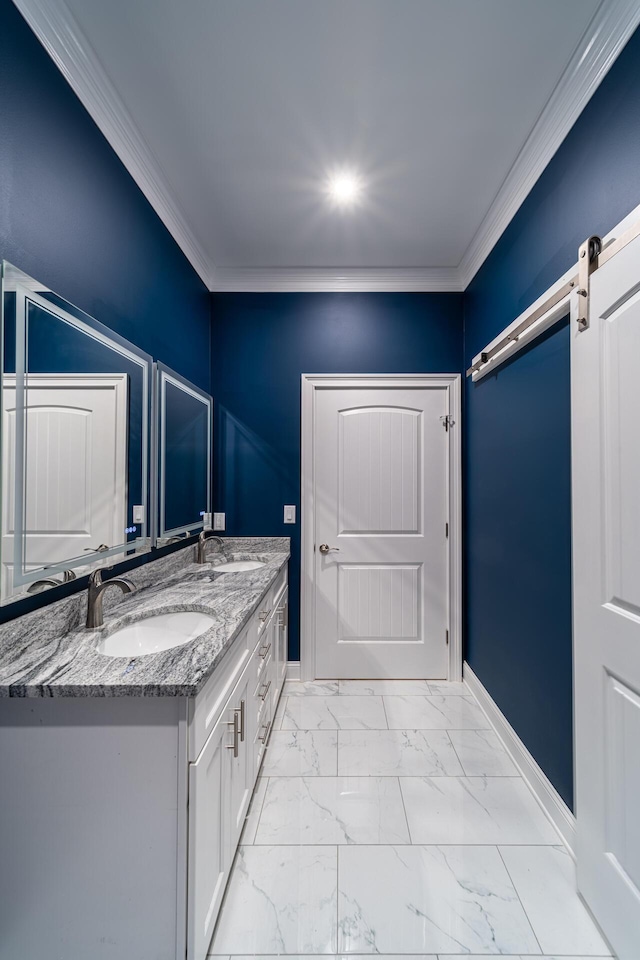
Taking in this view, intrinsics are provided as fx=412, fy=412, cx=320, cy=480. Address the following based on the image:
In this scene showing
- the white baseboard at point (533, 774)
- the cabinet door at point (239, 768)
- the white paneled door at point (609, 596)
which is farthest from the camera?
the white baseboard at point (533, 774)

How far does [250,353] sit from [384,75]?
162 centimetres

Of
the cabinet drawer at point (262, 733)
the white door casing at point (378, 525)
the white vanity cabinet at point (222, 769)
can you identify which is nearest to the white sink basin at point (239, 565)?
the white door casing at point (378, 525)

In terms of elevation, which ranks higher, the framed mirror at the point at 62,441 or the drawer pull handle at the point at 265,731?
Answer: the framed mirror at the point at 62,441

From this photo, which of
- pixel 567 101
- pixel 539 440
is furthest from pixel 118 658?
pixel 567 101

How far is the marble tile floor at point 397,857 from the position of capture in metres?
1.19

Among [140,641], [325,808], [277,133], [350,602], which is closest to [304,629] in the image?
[350,602]

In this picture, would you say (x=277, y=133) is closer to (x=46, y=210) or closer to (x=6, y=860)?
(x=46, y=210)

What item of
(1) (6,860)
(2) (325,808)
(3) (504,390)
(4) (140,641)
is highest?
(3) (504,390)

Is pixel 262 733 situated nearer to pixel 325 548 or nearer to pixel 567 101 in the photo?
pixel 325 548

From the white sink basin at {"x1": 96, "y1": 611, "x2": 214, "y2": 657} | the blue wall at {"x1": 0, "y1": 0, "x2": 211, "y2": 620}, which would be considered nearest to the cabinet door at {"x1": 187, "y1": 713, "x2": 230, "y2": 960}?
the white sink basin at {"x1": 96, "y1": 611, "x2": 214, "y2": 657}

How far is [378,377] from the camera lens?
276 cm

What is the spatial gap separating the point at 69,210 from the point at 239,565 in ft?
6.01

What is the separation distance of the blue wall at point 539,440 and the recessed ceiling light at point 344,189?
0.77 metres

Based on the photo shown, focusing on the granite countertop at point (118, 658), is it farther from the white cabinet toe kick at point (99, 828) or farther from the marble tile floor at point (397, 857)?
the marble tile floor at point (397, 857)
